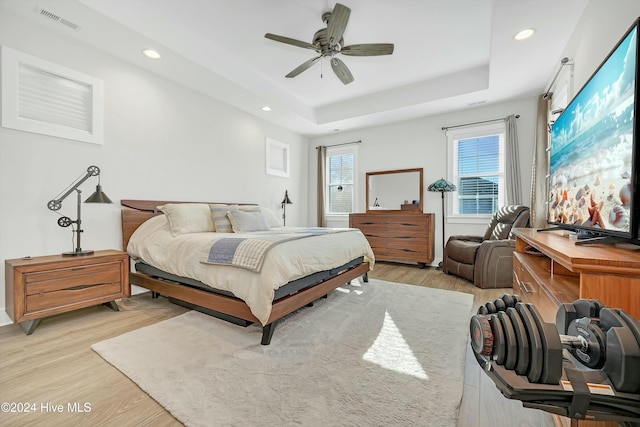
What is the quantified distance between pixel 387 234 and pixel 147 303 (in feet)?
12.1

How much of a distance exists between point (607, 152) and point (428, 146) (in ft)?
12.4

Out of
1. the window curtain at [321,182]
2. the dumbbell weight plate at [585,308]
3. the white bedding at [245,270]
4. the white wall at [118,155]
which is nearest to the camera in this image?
the dumbbell weight plate at [585,308]

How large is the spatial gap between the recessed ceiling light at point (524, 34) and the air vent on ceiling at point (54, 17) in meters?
4.16

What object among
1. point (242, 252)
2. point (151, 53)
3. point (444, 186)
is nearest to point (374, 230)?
point (444, 186)

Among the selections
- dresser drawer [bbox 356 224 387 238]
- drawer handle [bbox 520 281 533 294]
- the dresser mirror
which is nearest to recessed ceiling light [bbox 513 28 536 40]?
drawer handle [bbox 520 281 533 294]

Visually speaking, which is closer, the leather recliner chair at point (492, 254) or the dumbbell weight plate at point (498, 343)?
the dumbbell weight plate at point (498, 343)

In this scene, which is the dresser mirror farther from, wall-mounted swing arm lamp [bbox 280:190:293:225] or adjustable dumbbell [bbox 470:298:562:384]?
adjustable dumbbell [bbox 470:298:562:384]

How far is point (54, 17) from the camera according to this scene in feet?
7.86

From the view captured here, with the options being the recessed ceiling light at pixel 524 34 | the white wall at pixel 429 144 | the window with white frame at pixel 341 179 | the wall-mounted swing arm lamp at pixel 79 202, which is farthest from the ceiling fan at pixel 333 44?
the window with white frame at pixel 341 179

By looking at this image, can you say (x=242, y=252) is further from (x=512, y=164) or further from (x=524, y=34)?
(x=512, y=164)

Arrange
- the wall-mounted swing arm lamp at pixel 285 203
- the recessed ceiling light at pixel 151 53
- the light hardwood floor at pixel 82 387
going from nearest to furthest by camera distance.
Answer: the light hardwood floor at pixel 82 387, the recessed ceiling light at pixel 151 53, the wall-mounted swing arm lamp at pixel 285 203

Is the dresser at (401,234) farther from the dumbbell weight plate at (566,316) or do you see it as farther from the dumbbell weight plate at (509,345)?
the dumbbell weight plate at (509,345)

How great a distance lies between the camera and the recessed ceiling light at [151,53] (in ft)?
9.58

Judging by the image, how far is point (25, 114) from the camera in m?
2.44
